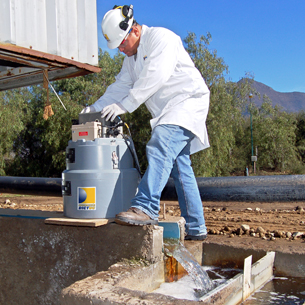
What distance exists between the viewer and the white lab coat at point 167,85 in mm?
2457

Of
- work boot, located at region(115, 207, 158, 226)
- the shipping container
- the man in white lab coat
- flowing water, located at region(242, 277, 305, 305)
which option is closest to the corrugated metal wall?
the shipping container

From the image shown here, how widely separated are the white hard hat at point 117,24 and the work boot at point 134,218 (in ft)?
4.02

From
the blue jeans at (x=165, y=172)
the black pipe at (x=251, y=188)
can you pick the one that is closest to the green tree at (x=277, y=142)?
the black pipe at (x=251, y=188)

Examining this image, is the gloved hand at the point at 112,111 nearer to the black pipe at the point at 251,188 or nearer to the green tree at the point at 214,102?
the black pipe at the point at 251,188

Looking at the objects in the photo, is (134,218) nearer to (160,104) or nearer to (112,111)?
(112,111)

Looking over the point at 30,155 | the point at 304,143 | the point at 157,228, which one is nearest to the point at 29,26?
the point at 157,228

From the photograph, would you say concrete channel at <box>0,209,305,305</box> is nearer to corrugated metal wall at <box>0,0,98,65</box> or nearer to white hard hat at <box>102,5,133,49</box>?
white hard hat at <box>102,5,133,49</box>

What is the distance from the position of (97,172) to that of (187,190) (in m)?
0.78

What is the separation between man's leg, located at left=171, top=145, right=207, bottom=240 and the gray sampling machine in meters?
0.40

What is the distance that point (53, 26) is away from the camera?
4270mm

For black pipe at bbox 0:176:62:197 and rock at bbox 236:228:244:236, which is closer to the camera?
rock at bbox 236:228:244:236

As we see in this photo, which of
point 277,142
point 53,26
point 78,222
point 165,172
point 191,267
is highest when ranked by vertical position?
point 53,26

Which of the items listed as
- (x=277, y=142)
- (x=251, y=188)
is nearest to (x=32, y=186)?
(x=251, y=188)

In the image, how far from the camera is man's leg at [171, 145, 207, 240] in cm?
277
